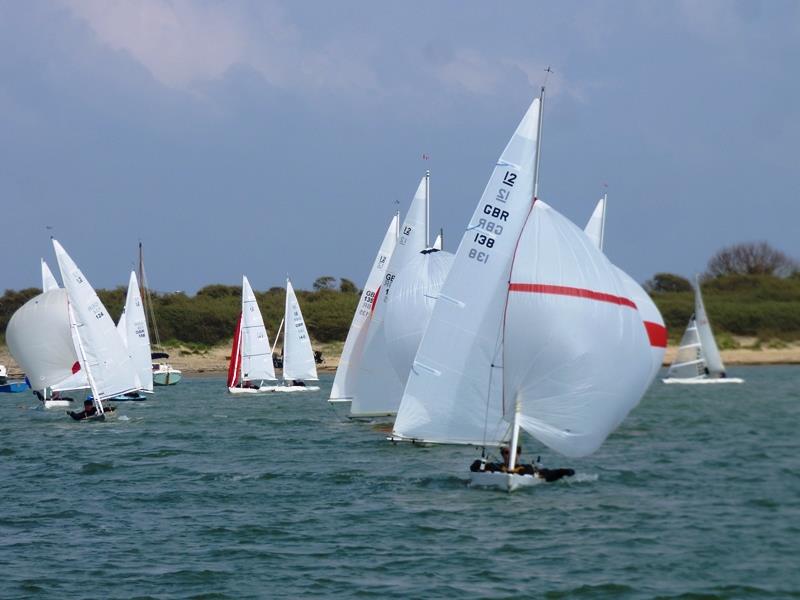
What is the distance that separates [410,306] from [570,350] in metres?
12.0

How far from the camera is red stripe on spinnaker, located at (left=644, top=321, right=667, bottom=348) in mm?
29469

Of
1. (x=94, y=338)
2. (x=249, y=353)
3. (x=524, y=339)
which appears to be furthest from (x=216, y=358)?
(x=524, y=339)

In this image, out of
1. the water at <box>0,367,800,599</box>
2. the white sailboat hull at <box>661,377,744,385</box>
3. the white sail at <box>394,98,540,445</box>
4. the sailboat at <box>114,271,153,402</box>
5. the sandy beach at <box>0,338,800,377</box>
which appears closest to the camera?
the water at <box>0,367,800,599</box>

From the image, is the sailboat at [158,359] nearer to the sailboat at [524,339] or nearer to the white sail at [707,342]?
the white sail at [707,342]

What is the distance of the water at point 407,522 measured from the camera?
15891mm

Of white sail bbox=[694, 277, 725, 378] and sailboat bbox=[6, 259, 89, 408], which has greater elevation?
white sail bbox=[694, 277, 725, 378]

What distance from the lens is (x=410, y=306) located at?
33250mm

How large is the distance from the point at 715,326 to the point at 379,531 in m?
53.5

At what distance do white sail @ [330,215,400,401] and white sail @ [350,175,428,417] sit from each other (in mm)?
1722

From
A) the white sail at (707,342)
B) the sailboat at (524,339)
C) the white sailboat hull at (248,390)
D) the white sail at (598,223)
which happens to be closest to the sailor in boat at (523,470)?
the sailboat at (524,339)

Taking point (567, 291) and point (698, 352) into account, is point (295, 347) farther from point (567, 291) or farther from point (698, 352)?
point (567, 291)

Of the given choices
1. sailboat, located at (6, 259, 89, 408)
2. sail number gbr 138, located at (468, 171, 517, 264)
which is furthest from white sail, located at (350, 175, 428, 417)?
sailboat, located at (6, 259, 89, 408)

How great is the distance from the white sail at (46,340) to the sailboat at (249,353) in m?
15.9

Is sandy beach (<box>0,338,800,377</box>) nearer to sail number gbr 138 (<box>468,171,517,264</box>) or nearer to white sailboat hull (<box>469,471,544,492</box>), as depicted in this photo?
sail number gbr 138 (<box>468,171,517,264</box>)
